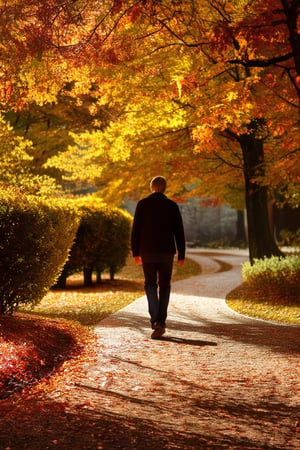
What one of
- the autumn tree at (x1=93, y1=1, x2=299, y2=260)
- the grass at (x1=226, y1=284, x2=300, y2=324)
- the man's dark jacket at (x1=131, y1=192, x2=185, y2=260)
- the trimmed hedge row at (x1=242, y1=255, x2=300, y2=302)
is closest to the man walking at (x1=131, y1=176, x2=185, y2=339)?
the man's dark jacket at (x1=131, y1=192, x2=185, y2=260)

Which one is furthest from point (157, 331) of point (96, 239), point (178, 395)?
point (96, 239)

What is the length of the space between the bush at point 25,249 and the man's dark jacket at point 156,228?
136cm

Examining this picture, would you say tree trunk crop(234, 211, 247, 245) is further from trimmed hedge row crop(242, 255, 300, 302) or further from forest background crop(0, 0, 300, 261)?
trimmed hedge row crop(242, 255, 300, 302)

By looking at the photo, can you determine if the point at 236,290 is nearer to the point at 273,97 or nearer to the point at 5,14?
the point at 273,97

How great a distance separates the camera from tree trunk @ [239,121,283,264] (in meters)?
17.4

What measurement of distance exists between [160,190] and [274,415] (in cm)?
468

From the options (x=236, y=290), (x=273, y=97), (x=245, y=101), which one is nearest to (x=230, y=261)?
(x=236, y=290)

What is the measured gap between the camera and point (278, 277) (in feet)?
48.4

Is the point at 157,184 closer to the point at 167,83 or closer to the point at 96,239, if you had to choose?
the point at 167,83

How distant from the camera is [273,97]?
1445 centimetres

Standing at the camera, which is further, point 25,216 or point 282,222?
point 282,222

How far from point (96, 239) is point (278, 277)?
5360mm

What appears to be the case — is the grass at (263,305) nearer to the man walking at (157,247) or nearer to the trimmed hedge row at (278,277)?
the trimmed hedge row at (278,277)

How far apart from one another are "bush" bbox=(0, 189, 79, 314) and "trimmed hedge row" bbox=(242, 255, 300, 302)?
6347mm
